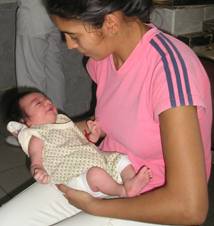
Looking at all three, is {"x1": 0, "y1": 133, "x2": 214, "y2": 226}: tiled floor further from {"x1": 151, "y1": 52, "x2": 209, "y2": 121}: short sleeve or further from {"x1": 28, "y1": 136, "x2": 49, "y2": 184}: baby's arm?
{"x1": 151, "y1": 52, "x2": 209, "y2": 121}: short sleeve

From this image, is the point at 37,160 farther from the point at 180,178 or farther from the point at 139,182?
the point at 180,178

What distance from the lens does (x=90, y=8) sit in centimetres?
93

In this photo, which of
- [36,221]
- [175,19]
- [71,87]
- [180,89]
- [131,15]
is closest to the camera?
[180,89]

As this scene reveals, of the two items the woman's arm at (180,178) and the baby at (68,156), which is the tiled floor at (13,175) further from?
the woman's arm at (180,178)

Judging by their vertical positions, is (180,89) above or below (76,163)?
above

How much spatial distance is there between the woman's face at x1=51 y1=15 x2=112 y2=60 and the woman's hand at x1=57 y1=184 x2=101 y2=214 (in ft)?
1.17

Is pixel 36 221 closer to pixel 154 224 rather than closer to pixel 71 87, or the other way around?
pixel 154 224

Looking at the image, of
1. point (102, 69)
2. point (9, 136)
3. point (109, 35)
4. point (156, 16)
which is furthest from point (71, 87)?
point (109, 35)

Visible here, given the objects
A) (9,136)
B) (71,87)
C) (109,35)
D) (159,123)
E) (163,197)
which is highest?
(109,35)

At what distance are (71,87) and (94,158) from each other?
1333 millimetres

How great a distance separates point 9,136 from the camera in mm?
2510

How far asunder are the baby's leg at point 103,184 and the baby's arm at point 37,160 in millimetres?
129

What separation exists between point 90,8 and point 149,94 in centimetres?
24

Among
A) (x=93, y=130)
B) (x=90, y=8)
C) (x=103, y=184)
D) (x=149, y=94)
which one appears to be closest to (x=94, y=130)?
(x=93, y=130)
